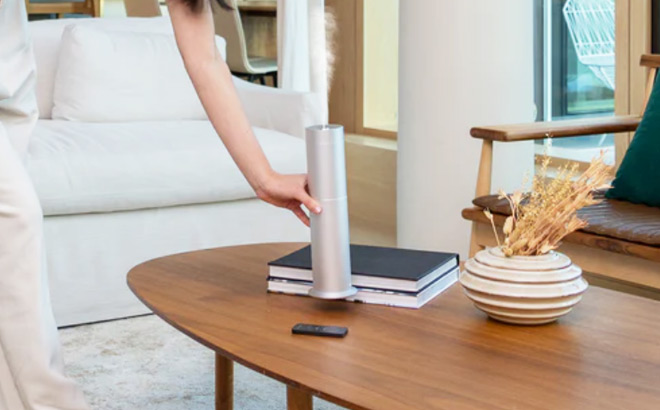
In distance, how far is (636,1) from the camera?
3.41m

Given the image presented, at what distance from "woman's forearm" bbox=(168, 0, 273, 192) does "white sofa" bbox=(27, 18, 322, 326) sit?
99cm

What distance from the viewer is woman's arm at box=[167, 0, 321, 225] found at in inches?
62.8

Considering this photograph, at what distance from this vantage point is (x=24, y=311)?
163 centimetres

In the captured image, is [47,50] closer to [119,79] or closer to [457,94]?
[119,79]

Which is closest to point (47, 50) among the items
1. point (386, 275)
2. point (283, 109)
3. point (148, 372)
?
point (283, 109)

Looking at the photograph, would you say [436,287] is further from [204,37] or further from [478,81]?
[478,81]

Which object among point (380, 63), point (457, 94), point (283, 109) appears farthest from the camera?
point (380, 63)

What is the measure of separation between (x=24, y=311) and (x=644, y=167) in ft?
4.99

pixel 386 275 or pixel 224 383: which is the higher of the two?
pixel 386 275

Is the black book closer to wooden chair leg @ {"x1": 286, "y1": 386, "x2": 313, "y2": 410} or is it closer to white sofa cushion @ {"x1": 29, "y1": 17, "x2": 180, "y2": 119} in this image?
wooden chair leg @ {"x1": 286, "y1": 386, "x2": 313, "y2": 410}

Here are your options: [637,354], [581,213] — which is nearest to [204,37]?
[637,354]

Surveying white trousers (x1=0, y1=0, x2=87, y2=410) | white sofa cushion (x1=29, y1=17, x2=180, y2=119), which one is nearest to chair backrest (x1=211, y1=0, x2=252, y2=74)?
white sofa cushion (x1=29, y1=17, x2=180, y2=119)

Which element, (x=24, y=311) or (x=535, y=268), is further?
(x=24, y=311)

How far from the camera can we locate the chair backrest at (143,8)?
19.5ft
